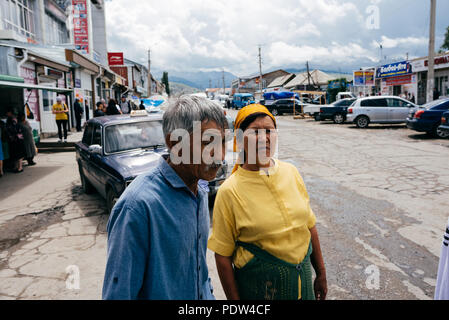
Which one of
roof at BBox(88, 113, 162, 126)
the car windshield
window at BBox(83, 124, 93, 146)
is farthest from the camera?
window at BBox(83, 124, 93, 146)

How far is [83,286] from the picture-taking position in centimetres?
350

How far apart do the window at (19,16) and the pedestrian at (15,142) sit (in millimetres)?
9489

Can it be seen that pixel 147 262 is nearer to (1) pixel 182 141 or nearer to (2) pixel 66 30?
(1) pixel 182 141

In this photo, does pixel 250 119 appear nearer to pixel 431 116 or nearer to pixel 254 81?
pixel 431 116

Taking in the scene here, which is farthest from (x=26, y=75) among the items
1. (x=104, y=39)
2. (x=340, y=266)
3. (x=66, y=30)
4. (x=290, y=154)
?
(x=104, y=39)

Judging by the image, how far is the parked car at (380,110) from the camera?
18250 mm

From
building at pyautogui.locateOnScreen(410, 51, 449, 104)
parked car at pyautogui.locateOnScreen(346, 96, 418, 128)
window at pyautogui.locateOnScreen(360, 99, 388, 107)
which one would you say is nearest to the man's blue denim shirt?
parked car at pyautogui.locateOnScreen(346, 96, 418, 128)

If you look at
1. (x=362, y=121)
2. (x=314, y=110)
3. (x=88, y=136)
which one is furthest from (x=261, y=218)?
(x=314, y=110)

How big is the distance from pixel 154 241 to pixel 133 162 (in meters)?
4.04

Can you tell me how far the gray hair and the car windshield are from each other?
4.53m

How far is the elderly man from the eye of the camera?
127 centimetres

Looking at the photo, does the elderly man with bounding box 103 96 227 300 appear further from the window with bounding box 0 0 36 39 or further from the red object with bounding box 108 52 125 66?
the red object with bounding box 108 52 125 66
